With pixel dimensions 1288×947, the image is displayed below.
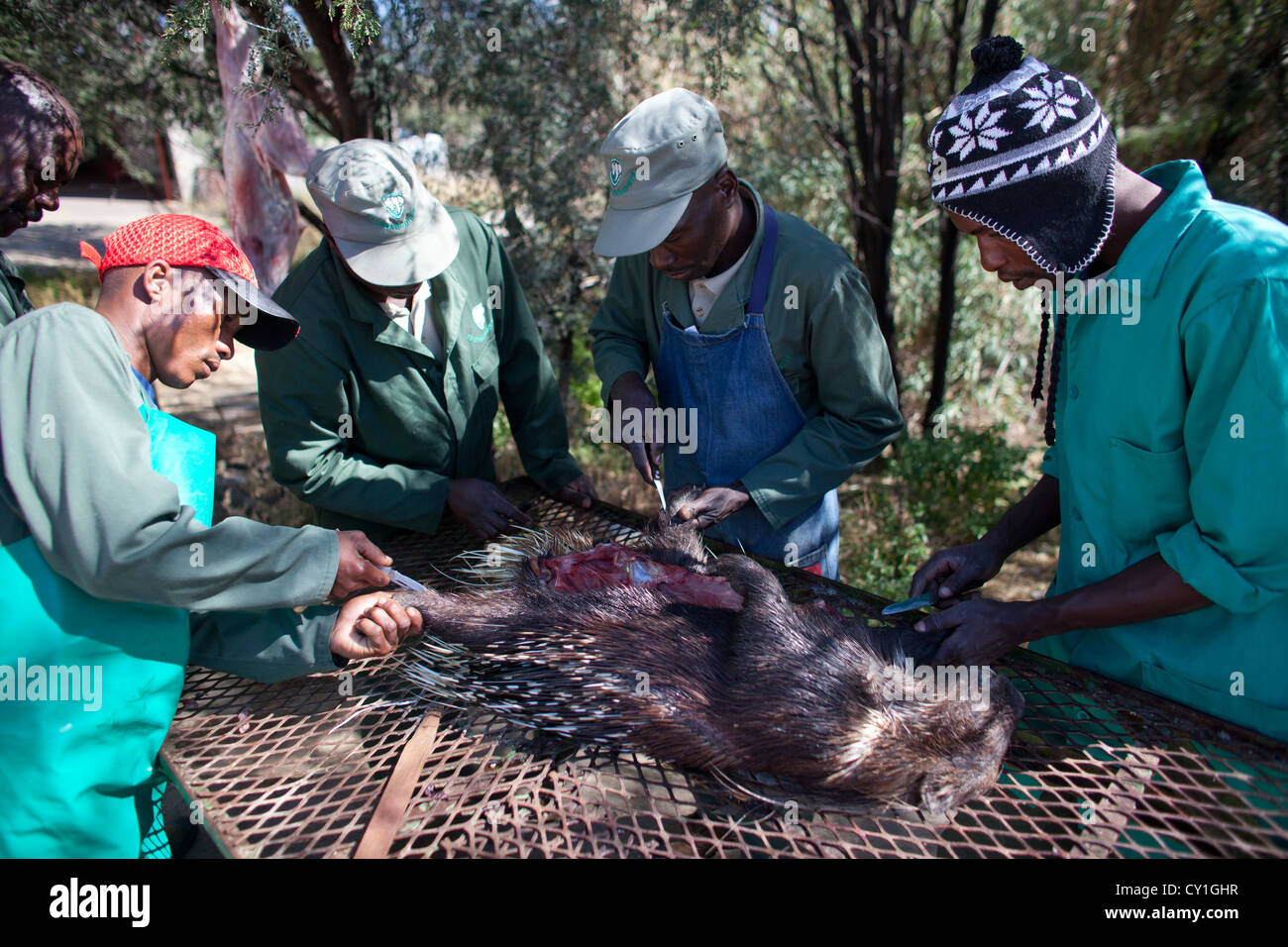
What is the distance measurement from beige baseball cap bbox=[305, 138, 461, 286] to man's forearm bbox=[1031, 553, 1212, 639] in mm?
2233

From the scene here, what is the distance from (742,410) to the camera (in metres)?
3.17

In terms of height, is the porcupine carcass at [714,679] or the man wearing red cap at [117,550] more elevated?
the man wearing red cap at [117,550]

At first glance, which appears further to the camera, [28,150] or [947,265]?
[947,265]

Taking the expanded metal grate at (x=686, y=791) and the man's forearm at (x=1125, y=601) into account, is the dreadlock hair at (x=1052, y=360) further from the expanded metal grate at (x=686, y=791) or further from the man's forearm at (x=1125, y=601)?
the expanded metal grate at (x=686, y=791)

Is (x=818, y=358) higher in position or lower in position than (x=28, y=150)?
lower

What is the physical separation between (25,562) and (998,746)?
2252 millimetres

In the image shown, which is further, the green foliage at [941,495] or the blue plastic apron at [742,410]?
the green foliage at [941,495]

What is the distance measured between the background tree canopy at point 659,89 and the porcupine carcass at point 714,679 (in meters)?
3.18

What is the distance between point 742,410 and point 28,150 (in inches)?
97.2

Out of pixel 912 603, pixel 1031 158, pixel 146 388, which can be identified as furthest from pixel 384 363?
pixel 1031 158

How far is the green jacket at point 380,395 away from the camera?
9.86ft

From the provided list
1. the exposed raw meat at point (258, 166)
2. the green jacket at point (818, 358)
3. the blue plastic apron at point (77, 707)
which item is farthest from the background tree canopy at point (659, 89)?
the blue plastic apron at point (77, 707)

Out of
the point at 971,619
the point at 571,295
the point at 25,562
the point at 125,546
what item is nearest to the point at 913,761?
the point at 971,619

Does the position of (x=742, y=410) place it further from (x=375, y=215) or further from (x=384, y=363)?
(x=375, y=215)
